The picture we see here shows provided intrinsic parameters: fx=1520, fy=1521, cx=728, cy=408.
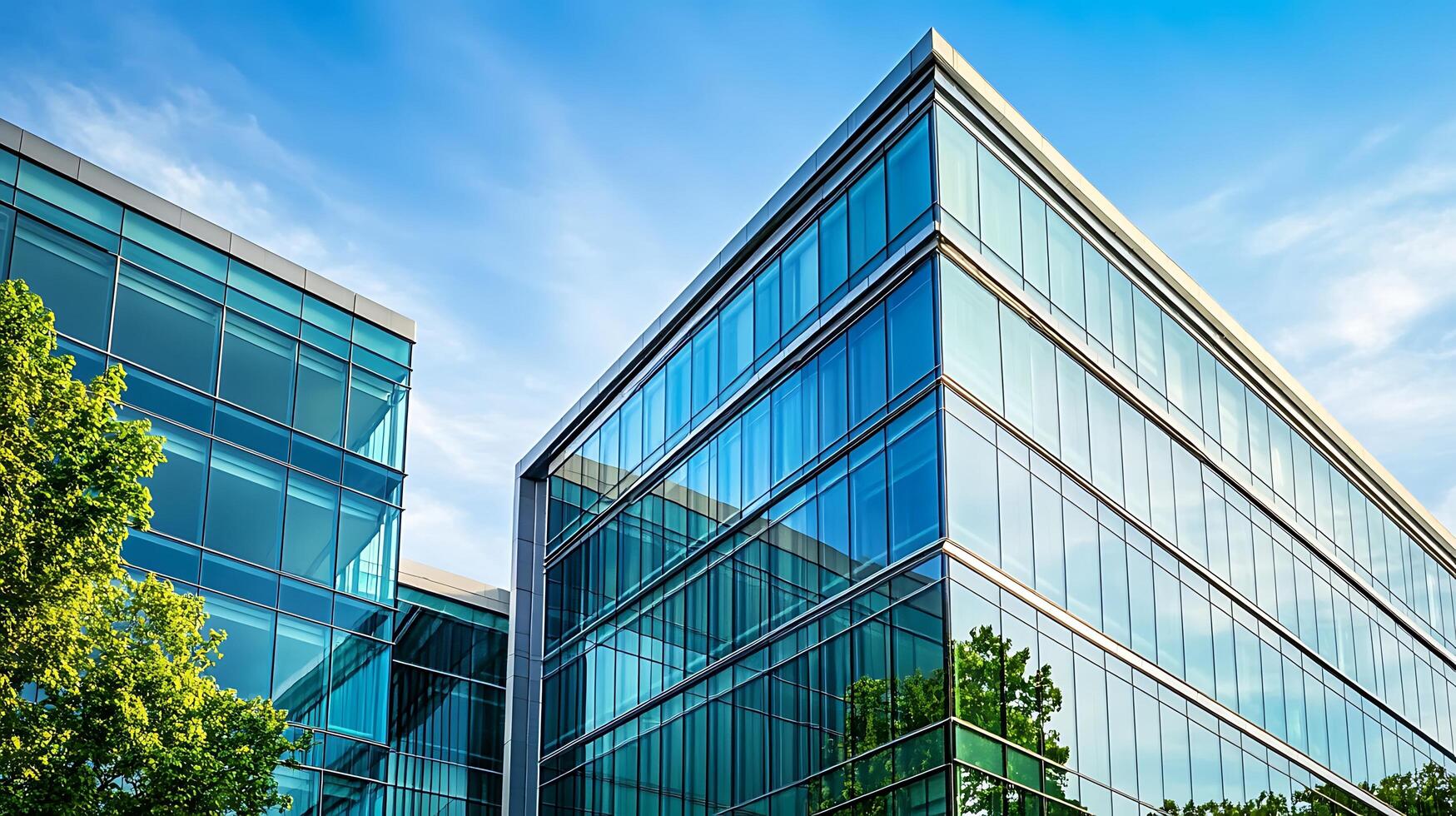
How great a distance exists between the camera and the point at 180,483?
Answer: 3434 centimetres

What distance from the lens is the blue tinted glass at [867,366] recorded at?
104 ft

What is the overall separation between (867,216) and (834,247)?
1273 mm

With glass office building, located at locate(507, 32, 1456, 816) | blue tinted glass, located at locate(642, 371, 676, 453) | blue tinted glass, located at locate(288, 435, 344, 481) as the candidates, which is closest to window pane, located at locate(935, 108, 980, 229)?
glass office building, located at locate(507, 32, 1456, 816)

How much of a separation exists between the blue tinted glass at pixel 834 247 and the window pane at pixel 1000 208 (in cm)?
318

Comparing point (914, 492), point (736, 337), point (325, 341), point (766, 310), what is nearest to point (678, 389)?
point (736, 337)

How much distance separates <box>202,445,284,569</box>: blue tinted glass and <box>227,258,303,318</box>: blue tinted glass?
4.23m

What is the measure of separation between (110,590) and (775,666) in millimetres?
14472

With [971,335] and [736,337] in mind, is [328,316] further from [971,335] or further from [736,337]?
[971,335]

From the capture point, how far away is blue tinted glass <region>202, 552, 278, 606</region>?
3425 centimetres

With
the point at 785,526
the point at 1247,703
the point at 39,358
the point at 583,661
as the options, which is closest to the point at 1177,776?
the point at 1247,703

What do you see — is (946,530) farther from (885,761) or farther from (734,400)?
(734,400)

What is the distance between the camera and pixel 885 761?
94.5ft

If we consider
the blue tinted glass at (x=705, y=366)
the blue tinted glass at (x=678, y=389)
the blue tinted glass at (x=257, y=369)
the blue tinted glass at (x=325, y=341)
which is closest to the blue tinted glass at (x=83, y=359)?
the blue tinted glass at (x=257, y=369)

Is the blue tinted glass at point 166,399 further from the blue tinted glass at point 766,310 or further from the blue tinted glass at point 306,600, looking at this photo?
the blue tinted glass at point 766,310
